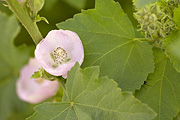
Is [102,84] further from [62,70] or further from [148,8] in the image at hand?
[148,8]

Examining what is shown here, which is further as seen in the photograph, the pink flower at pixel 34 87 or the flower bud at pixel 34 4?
the pink flower at pixel 34 87

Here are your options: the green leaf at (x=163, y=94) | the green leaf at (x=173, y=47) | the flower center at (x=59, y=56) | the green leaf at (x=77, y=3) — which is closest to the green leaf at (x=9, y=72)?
the green leaf at (x=77, y=3)

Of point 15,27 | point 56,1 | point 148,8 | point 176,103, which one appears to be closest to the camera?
point 148,8

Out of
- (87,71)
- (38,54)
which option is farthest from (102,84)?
(38,54)

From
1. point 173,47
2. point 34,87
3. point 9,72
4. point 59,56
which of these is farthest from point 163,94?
point 9,72

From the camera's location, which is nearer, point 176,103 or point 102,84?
point 102,84

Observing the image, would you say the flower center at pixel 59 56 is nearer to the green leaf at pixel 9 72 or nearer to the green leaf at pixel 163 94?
the green leaf at pixel 163 94
